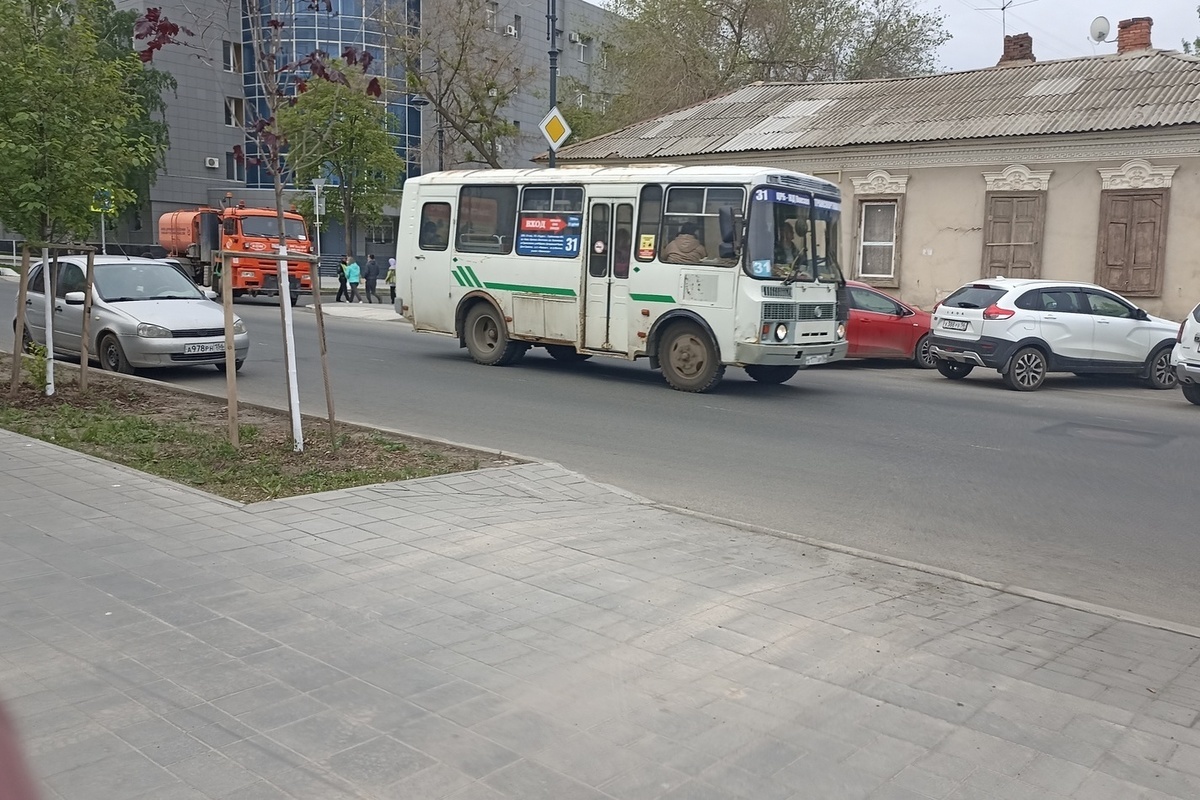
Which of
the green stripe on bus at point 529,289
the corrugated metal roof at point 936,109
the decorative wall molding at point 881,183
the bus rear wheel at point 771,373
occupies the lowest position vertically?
the bus rear wheel at point 771,373

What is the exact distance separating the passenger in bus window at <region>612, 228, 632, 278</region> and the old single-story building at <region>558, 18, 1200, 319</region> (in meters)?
11.5

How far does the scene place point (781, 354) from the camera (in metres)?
13.8

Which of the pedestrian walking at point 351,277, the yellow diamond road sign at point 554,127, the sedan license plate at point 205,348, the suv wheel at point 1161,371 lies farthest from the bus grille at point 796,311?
the pedestrian walking at point 351,277

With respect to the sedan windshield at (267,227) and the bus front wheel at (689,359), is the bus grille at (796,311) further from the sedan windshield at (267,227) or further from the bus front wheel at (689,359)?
the sedan windshield at (267,227)

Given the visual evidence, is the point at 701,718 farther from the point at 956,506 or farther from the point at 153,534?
the point at 956,506

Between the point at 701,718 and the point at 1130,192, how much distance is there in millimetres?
20515

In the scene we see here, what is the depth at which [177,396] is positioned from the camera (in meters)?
12.2

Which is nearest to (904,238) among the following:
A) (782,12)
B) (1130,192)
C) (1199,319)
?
(1130,192)

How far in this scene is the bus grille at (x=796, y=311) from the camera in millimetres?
13625

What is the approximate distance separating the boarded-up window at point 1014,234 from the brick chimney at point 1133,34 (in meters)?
6.61

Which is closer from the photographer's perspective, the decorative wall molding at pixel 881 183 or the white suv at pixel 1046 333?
the white suv at pixel 1046 333

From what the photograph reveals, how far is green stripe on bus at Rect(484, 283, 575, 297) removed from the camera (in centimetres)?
1542

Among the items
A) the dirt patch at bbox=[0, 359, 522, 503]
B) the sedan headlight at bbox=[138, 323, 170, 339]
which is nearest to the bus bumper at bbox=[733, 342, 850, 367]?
the dirt patch at bbox=[0, 359, 522, 503]

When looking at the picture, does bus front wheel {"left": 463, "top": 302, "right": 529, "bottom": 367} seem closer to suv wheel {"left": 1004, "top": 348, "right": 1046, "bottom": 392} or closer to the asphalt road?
the asphalt road
